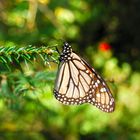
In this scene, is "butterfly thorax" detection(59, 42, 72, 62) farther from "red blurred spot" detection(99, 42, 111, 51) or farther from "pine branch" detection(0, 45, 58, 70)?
"red blurred spot" detection(99, 42, 111, 51)

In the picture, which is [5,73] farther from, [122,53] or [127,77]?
[122,53]

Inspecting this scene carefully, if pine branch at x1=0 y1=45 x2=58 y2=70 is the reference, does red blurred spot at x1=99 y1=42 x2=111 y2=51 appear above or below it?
above

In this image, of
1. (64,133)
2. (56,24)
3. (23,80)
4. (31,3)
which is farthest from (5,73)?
(64,133)

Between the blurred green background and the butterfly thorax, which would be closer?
the butterfly thorax

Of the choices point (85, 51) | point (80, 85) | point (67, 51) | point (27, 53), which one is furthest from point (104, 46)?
point (27, 53)

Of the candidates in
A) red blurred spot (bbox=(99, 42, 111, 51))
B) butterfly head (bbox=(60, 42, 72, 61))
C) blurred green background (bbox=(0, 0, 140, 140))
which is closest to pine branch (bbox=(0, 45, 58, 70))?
butterfly head (bbox=(60, 42, 72, 61))

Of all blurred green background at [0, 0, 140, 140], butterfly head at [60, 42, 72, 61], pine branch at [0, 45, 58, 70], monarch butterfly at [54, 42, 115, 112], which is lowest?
pine branch at [0, 45, 58, 70]

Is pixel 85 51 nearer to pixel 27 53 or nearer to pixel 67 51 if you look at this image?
pixel 67 51
